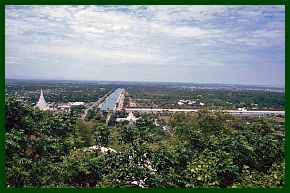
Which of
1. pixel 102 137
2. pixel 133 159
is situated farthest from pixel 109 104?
pixel 133 159

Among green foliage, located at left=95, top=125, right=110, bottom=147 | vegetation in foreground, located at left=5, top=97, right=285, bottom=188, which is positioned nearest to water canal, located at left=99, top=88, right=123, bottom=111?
green foliage, located at left=95, top=125, right=110, bottom=147

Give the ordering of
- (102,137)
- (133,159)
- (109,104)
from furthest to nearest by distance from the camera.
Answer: (109,104) → (102,137) → (133,159)

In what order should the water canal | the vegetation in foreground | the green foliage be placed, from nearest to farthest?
the vegetation in foreground → the green foliage → the water canal

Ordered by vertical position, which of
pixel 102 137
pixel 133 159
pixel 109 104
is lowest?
pixel 109 104

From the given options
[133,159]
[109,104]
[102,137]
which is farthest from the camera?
[109,104]

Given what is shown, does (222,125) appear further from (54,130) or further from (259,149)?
(54,130)

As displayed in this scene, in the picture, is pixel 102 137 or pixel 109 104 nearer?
pixel 102 137

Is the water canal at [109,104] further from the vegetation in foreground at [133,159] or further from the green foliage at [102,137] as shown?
the vegetation in foreground at [133,159]

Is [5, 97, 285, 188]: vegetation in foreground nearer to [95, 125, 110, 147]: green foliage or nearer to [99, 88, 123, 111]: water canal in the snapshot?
[95, 125, 110, 147]: green foliage

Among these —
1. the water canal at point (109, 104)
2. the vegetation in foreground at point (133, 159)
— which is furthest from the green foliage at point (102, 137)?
the water canal at point (109, 104)

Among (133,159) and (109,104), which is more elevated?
(133,159)

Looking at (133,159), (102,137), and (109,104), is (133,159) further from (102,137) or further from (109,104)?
(109,104)
